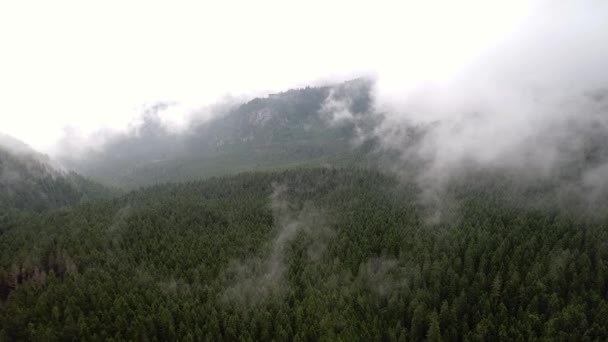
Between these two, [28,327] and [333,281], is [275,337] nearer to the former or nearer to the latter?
[333,281]

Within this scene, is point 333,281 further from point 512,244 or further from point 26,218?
point 26,218

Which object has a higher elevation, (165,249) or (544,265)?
(165,249)

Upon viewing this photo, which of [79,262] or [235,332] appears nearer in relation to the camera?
[235,332]

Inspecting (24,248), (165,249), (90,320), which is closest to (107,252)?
(165,249)

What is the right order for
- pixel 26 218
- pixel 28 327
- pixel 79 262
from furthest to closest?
1. pixel 26 218
2. pixel 79 262
3. pixel 28 327

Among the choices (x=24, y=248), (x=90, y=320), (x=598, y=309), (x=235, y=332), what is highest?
(x=24, y=248)

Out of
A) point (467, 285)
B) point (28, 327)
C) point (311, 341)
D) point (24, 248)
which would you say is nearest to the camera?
point (28, 327)
